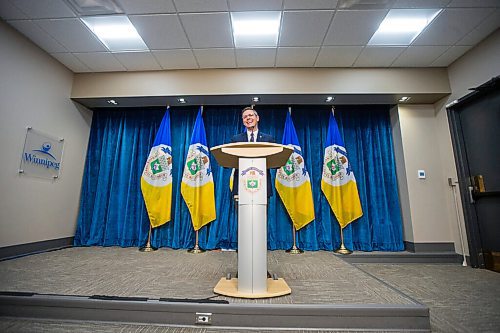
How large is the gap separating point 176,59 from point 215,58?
1.92 ft

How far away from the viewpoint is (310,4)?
2373 millimetres

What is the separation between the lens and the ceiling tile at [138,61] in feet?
10.3

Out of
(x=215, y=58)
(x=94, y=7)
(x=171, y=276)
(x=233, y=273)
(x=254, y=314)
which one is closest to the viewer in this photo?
(x=254, y=314)

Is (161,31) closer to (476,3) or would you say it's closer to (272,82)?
(272,82)

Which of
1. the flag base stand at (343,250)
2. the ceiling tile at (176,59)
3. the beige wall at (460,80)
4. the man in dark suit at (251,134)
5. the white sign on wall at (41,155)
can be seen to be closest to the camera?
the man in dark suit at (251,134)

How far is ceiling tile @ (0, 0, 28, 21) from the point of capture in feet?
7.80

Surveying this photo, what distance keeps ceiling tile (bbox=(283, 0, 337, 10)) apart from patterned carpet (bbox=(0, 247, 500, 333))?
2790 millimetres

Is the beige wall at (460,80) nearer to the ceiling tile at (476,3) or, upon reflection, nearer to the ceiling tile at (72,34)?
the ceiling tile at (476,3)

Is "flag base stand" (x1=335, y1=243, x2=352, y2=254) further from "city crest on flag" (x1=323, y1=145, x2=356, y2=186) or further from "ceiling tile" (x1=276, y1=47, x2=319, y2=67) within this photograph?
Result: "ceiling tile" (x1=276, y1=47, x2=319, y2=67)

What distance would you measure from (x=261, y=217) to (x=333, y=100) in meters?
2.81

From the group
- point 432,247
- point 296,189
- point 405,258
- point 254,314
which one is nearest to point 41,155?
point 254,314

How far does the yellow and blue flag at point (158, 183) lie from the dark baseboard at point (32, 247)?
1.33 meters

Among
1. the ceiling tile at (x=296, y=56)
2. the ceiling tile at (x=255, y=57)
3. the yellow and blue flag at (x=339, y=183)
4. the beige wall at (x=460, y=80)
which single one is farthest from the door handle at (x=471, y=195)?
the ceiling tile at (x=255, y=57)

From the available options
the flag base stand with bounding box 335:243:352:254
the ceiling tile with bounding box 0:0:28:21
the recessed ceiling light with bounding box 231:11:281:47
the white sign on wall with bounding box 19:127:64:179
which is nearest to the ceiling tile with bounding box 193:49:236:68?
the recessed ceiling light with bounding box 231:11:281:47
